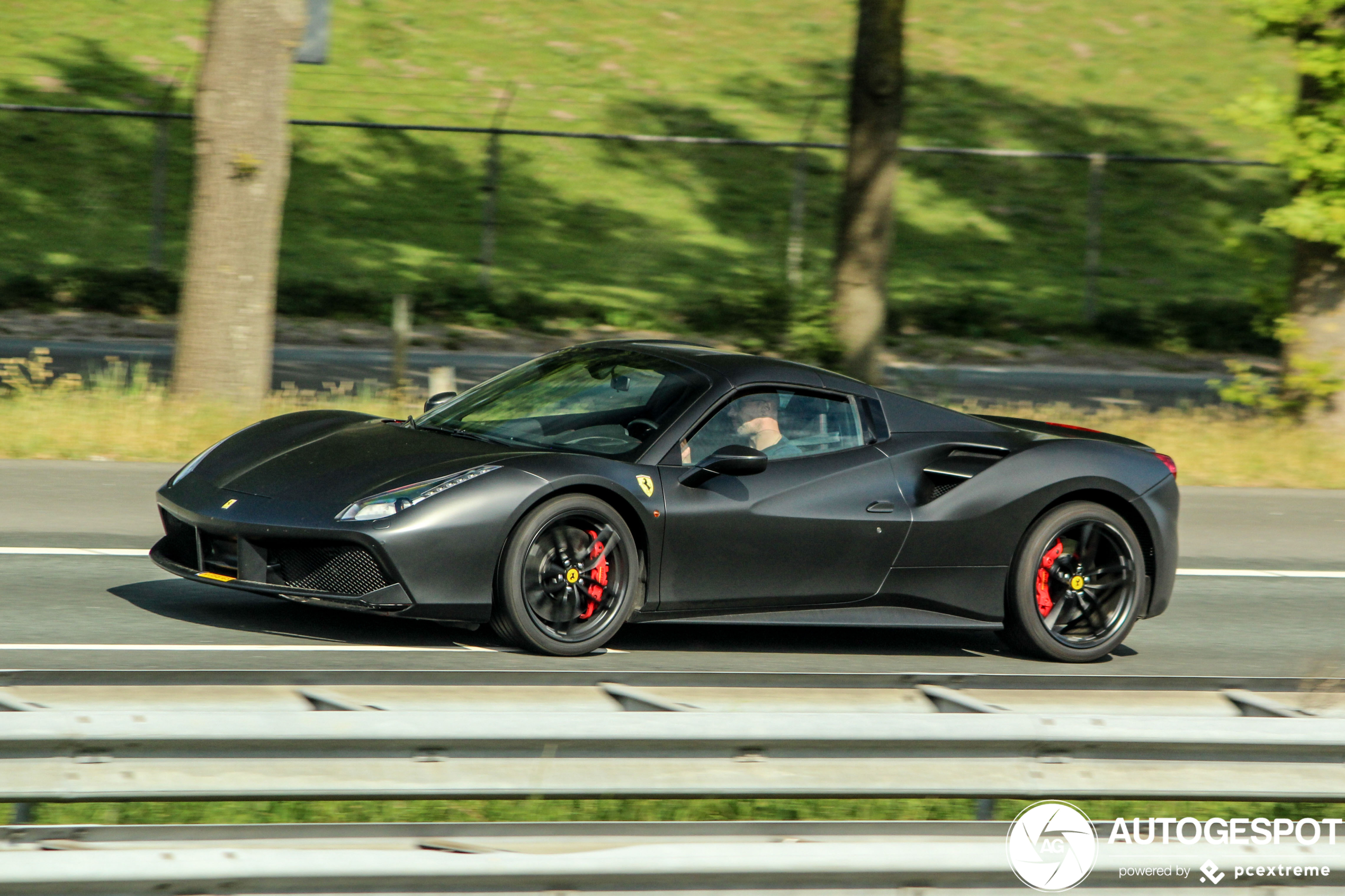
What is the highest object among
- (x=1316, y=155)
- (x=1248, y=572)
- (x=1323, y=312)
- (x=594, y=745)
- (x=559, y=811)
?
(x=1316, y=155)

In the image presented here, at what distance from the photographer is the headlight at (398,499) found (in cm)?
614

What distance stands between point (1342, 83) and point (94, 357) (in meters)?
11.9

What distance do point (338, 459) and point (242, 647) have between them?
0.82 m

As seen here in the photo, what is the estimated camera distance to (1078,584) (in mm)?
7352

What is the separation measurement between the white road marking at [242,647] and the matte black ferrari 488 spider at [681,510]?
0.29 m

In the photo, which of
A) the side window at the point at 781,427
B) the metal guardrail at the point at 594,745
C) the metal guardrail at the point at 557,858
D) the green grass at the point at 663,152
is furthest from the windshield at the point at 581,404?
the green grass at the point at 663,152

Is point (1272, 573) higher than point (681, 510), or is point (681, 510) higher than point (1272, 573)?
point (681, 510)

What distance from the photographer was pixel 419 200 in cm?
2412

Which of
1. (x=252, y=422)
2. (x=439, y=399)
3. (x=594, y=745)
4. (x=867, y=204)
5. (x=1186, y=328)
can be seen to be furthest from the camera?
(x=1186, y=328)

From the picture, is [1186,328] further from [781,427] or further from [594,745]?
[594,745]

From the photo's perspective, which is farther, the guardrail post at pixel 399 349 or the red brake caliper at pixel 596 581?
the guardrail post at pixel 399 349

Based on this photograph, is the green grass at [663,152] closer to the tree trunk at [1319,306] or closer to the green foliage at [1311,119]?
the tree trunk at [1319,306]

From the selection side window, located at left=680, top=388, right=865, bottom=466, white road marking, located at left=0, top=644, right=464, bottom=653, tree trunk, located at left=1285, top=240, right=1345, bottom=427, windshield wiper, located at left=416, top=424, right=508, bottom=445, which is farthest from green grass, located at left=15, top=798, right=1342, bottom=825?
tree trunk, located at left=1285, top=240, right=1345, bottom=427

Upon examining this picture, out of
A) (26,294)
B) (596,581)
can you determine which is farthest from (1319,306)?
(26,294)
